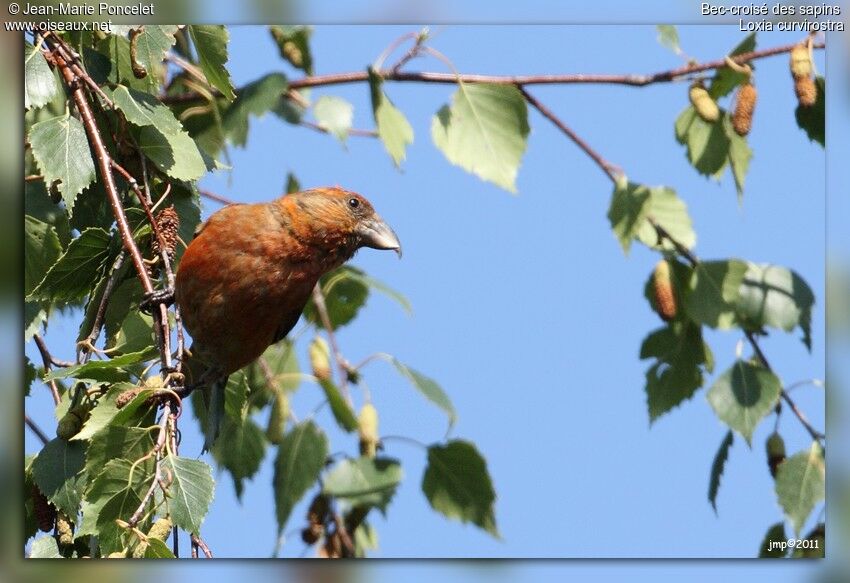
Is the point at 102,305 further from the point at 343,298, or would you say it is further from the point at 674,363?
the point at 674,363

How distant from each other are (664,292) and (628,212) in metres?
0.40

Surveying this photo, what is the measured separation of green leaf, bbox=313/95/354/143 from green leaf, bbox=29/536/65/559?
2286 millimetres

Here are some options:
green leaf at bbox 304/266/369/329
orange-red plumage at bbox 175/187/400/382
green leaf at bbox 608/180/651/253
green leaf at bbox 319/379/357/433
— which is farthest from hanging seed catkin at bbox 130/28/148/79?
green leaf at bbox 608/180/651/253

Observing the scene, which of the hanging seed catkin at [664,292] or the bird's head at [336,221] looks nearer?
the hanging seed catkin at [664,292]

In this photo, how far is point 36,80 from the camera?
3.69 metres

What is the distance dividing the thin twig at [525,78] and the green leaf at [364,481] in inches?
68.4

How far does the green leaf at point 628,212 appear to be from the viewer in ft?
16.0

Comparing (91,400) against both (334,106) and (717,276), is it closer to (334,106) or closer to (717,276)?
(334,106)

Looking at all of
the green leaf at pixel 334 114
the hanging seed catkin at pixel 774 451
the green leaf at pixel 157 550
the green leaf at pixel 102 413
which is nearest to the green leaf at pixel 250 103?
the green leaf at pixel 334 114

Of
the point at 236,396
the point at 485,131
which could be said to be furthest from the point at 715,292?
the point at 236,396

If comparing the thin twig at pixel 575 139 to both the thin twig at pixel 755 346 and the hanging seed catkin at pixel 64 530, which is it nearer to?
the thin twig at pixel 755 346

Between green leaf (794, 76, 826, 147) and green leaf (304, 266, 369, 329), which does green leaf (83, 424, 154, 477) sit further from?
green leaf (794, 76, 826, 147)

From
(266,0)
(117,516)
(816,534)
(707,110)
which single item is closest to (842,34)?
(707,110)

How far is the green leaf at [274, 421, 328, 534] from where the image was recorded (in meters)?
4.78
